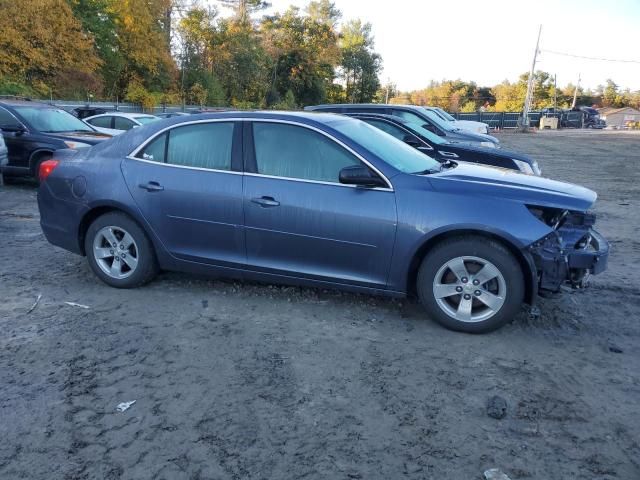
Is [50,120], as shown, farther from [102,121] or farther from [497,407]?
[497,407]

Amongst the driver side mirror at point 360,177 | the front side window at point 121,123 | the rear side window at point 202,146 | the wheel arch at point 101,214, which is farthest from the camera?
the front side window at point 121,123

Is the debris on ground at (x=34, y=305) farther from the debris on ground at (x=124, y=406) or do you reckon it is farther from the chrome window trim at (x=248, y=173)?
the debris on ground at (x=124, y=406)

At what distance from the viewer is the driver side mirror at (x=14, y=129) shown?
9781mm

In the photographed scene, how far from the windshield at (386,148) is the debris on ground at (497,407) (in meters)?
1.89

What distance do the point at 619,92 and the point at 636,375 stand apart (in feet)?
429

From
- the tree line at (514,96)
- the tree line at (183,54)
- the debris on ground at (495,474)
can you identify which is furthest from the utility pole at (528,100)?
the debris on ground at (495,474)

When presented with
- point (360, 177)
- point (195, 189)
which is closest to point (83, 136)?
point (195, 189)

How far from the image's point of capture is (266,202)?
172 inches

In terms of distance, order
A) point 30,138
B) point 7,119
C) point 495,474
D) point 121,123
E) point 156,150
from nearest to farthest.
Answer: point 495,474 → point 156,150 → point 30,138 → point 7,119 → point 121,123

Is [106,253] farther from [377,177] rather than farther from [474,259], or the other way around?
[474,259]

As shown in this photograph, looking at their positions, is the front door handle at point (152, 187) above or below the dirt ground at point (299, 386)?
above

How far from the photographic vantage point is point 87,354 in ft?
12.0

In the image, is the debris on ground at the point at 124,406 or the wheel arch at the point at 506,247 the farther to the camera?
the wheel arch at the point at 506,247

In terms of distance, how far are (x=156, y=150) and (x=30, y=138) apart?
6.26m
